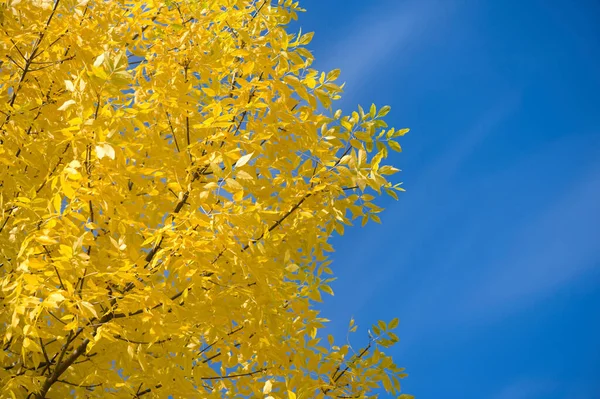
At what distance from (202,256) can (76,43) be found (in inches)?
66.6

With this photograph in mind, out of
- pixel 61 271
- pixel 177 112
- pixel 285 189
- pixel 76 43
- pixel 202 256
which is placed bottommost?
pixel 202 256

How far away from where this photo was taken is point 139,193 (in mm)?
3145

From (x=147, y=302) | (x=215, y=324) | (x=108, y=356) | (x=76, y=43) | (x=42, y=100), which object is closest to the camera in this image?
(x=147, y=302)

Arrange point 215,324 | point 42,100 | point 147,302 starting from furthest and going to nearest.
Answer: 1. point 42,100
2. point 215,324
3. point 147,302

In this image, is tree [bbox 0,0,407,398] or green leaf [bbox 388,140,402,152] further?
green leaf [bbox 388,140,402,152]

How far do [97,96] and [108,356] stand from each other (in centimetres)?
140

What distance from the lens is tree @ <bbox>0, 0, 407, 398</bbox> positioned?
2400mm

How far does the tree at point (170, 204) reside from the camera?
94.5 inches

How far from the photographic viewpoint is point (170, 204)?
9.81 feet

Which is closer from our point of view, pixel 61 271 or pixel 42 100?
pixel 61 271

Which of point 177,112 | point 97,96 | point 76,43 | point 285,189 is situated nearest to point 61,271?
point 97,96

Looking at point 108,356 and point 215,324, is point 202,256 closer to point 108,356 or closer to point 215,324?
point 215,324

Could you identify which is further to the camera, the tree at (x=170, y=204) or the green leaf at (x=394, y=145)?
the green leaf at (x=394, y=145)

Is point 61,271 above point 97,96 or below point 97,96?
below
